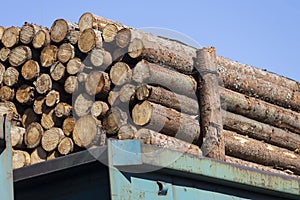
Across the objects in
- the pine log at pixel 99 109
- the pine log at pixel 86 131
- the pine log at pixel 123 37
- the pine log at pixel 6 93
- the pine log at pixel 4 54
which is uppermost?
the pine log at pixel 4 54

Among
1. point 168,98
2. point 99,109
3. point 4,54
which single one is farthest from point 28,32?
point 168,98

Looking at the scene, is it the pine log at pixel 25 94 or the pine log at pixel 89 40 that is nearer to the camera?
the pine log at pixel 89 40

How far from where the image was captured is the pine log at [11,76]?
24.4 feet

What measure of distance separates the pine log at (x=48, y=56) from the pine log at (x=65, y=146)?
2.89 ft

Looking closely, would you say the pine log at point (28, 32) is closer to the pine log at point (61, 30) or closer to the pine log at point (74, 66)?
the pine log at point (61, 30)

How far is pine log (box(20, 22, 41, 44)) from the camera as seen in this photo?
294 inches

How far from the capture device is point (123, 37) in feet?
22.6

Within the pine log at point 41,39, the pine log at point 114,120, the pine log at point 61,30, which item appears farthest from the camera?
the pine log at point 41,39

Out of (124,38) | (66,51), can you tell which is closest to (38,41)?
(66,51)

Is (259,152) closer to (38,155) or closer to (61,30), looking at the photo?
(38,155)

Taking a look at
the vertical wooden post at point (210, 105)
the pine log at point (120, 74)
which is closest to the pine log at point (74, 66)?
the pine log at point (120, 74)

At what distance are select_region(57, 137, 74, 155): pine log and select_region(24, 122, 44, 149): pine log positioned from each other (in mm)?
325

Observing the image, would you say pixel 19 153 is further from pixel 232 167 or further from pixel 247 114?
pixel 232 167

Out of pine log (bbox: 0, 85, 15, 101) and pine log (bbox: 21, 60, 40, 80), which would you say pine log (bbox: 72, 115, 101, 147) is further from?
pine log (bbox: 0, 85, 15, 101)
